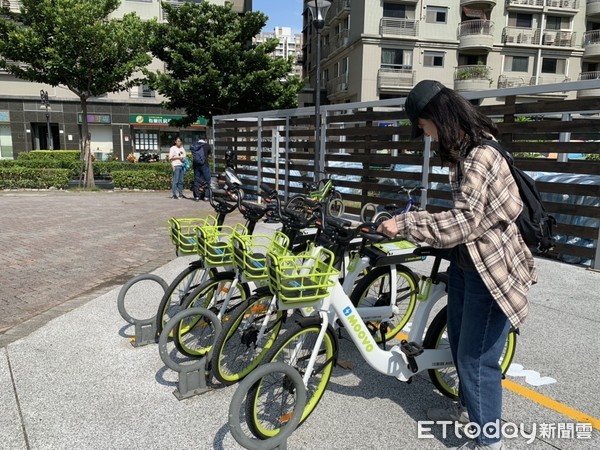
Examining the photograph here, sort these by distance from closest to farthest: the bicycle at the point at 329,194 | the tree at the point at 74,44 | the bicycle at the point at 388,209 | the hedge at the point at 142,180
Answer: the bicycle at the point at 388,209
the bicycle at the point at 329,194
the tree at the point at 74,44
the hedge at the point at 142,180

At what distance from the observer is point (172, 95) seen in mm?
17594

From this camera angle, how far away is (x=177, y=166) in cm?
1382

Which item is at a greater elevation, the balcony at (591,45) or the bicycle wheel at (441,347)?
the balcony at (591,45)

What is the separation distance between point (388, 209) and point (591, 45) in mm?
36509

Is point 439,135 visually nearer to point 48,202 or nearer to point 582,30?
point 48,202

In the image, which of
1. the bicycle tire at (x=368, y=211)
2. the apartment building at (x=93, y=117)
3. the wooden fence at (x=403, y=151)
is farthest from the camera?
the apartment building at (x=93, y=117)

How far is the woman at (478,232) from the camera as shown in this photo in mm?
2039

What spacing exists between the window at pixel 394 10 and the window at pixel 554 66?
11613 mm

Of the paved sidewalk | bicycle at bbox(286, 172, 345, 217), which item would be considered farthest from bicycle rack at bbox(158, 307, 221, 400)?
bicycle at bbox(286, 172, 345, 217)

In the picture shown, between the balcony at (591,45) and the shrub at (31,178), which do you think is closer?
the shrub at (31,178)

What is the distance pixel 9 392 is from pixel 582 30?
1693 inches

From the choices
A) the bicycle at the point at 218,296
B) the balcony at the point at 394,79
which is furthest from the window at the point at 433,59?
the bicycle at the point at 218,296

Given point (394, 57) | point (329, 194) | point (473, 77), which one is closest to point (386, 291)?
point (329, 194)

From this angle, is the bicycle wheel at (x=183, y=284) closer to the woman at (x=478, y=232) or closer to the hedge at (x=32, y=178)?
the woman at (x=478, y=232)
